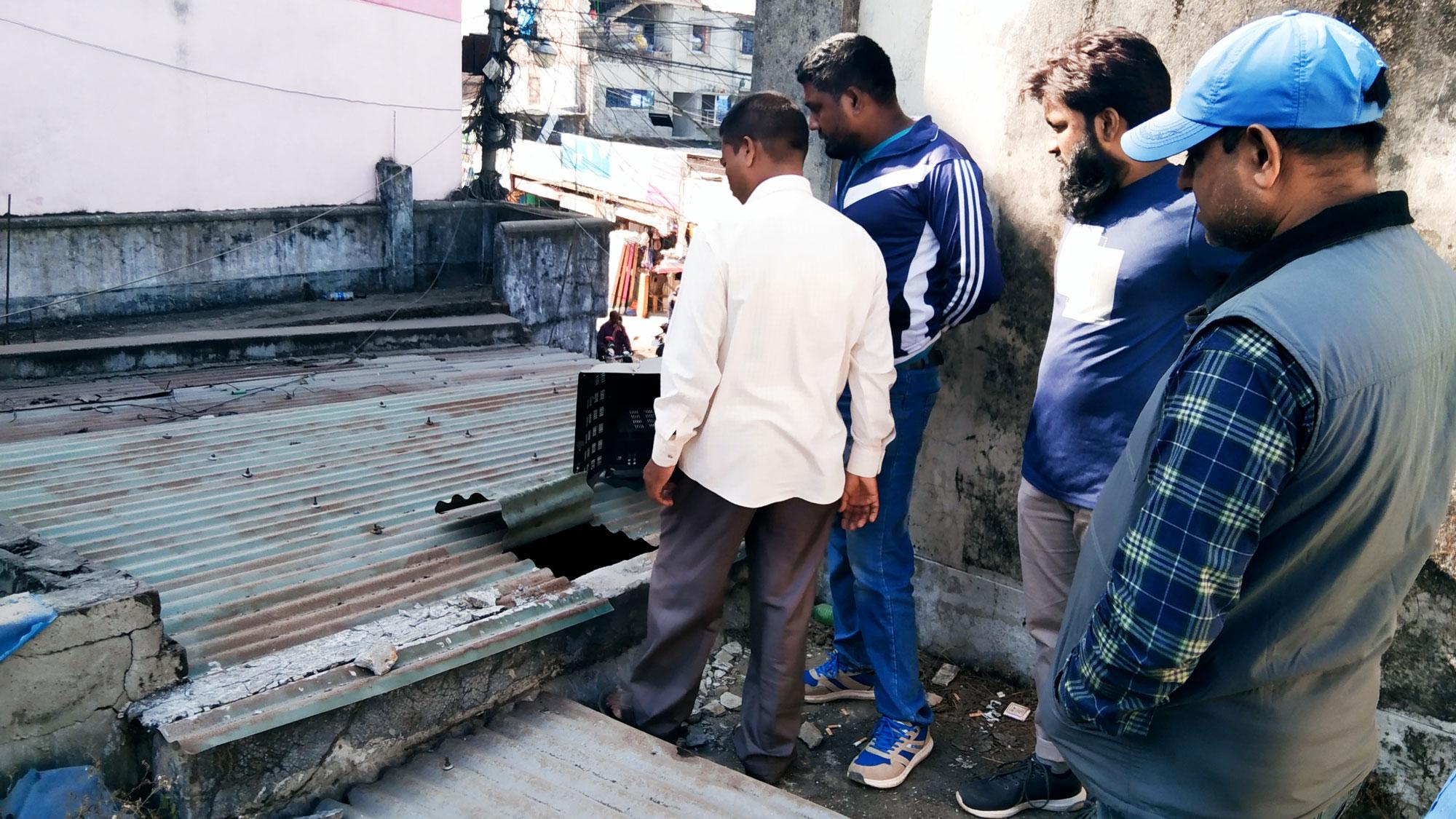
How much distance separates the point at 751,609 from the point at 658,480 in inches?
21.6

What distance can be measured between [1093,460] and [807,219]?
3.48 feet

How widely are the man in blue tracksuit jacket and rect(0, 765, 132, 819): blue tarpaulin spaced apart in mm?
2176

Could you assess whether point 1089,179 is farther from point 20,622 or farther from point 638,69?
point 638,69

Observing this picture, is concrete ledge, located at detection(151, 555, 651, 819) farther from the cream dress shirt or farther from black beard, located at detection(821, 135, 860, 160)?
black beard, located at detection(821, 135, 860, 160)

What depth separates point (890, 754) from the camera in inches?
130

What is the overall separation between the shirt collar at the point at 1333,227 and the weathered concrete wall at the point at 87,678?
9.38 ft

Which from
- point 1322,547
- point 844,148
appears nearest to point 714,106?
point 844,148

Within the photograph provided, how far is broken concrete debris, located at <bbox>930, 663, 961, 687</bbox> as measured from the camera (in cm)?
386

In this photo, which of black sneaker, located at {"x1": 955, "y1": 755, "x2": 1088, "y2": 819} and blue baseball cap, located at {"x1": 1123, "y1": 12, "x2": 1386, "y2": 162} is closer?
blue baseball cap, located at {"x1": 1123, "y1": 12, "x2": 1386, "y2": 162}

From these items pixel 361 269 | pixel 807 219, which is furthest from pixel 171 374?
pixel 807 219

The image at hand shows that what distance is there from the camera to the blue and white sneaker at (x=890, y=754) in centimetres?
325

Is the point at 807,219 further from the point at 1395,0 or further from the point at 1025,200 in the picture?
the point at 1395,0

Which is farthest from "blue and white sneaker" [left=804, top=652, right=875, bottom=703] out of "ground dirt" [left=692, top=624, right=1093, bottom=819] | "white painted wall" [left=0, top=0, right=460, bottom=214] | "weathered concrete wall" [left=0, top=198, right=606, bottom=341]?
"white painted wall" [left=0, top=0, right=460, bottom=214]

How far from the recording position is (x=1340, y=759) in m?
1.72
